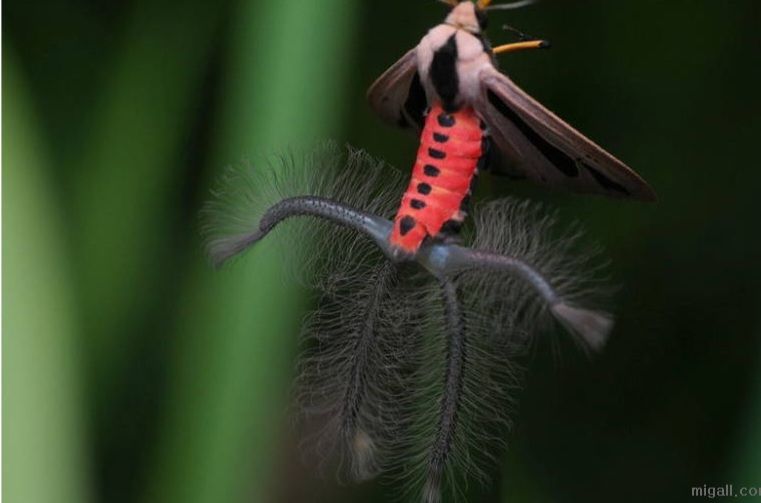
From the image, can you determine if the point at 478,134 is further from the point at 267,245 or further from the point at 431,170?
the point at 267,245

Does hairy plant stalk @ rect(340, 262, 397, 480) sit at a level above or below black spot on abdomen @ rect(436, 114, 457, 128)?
below

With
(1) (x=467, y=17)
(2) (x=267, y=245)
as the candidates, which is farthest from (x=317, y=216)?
(1) (x=467, y=17)

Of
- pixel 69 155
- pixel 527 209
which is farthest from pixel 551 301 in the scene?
pixel 69 155

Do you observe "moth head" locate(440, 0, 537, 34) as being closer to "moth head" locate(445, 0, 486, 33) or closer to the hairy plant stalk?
"moth head" locate(445, 0, 486, 33)

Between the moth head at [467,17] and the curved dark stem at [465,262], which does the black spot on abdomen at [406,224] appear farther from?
the moth head at [467,17]

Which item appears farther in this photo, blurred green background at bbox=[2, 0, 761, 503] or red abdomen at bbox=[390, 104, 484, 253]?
blurred green background at bbox=[2, 0, 761, 503]

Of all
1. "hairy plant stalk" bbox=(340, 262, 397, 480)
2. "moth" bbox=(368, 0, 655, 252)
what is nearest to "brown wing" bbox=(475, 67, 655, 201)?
"moth" bbox=(368, 0, 655, 252)
